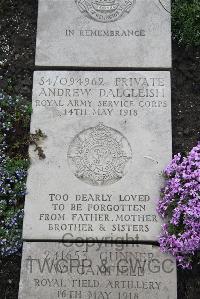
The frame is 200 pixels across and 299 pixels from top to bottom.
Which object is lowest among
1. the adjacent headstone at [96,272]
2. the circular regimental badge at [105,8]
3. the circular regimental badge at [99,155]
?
the adjacent headstone at [96,272]

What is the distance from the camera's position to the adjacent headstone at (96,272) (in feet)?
14.7

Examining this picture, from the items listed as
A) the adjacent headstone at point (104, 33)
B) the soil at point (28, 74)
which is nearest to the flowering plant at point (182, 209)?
the soil at point (28, 74)

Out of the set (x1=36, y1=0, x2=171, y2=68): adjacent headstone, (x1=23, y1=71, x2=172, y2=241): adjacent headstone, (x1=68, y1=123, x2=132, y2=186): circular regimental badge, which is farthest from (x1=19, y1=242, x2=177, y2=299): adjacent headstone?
(x1=36, y1=0, x2=171, y2=68): adjacent headstone

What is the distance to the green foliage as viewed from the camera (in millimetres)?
5398

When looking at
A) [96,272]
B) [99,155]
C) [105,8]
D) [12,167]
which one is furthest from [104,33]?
[96,272]

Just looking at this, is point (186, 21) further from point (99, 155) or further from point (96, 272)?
point (96, 272)

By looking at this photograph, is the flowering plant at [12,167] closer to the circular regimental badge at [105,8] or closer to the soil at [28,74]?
the soil at [28,74]

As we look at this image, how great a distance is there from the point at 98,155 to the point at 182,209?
0.95 meters

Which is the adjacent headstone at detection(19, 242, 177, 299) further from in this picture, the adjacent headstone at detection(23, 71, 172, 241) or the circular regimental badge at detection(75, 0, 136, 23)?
the circular regimental badge at detection(75, 0, 136, 23)

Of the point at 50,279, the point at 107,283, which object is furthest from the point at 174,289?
the point at 50,279

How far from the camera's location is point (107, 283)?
450 centimetres

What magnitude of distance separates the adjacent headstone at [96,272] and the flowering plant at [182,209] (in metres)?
0.13

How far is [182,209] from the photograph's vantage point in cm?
455

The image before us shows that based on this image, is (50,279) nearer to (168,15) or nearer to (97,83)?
(97,83)
